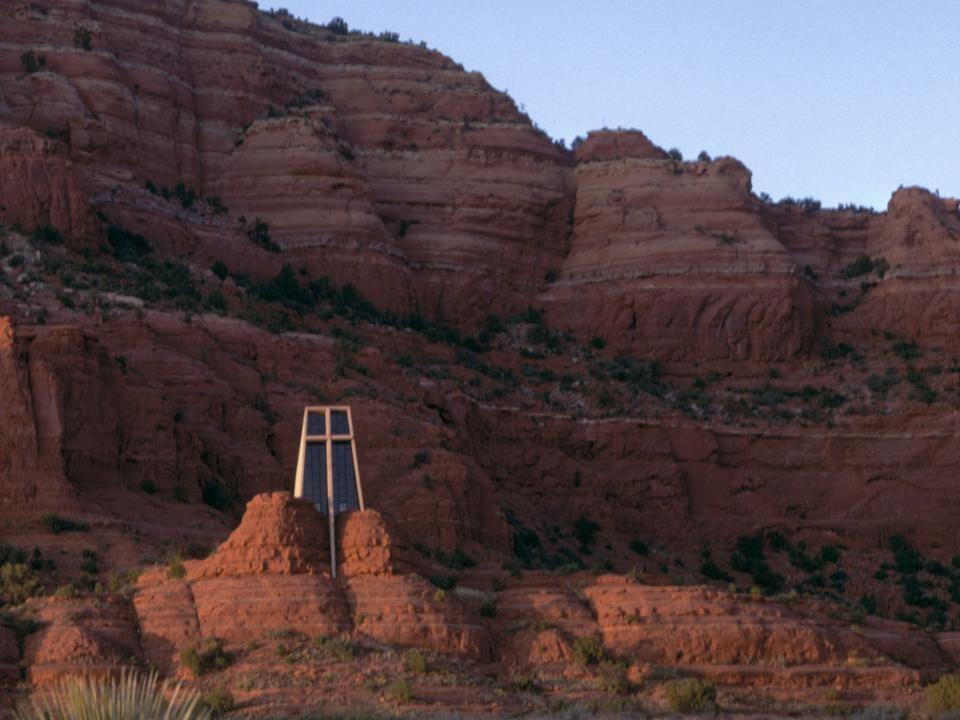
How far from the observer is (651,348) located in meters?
90.0

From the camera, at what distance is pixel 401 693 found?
44.7 metres

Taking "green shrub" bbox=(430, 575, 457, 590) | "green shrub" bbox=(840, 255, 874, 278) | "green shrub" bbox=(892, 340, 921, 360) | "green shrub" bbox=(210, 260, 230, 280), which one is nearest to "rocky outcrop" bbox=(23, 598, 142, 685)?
"green shrub" bbox=(430, 575, 457, 590)

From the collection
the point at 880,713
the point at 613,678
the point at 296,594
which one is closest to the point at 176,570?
the point at 296,594

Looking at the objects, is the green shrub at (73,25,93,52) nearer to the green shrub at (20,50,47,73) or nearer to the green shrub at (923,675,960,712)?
the green shrub at (20,50,47,73)

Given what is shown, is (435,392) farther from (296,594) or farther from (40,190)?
(296,594)

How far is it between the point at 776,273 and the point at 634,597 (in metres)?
41.8

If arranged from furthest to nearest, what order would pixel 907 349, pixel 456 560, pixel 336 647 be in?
1. pixel 907 349
2. pixel 456 560
3. pixel 336 647

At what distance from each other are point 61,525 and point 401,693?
1235 cm

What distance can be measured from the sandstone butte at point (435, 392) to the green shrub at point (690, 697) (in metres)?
0.55

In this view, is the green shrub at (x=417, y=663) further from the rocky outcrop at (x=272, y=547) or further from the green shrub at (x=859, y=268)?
the green shrub at (x=859, y=268)

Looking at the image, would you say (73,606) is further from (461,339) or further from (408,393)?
(461,339)

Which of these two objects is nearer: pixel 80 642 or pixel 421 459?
pixel 80 642

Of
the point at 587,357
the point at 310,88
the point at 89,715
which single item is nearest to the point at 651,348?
the point at 587,357

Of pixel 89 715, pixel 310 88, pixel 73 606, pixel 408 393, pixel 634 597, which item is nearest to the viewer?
pixel 89 715
